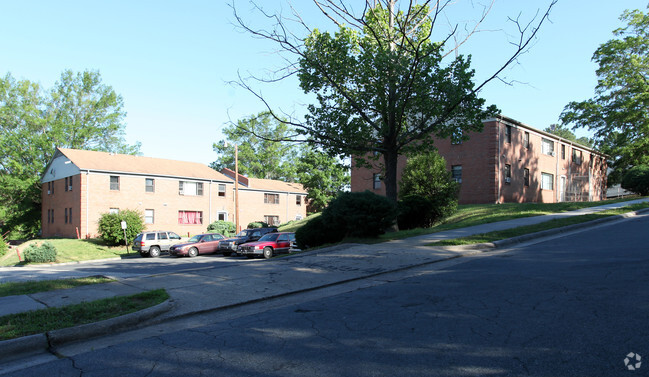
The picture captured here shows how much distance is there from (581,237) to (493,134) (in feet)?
62.2

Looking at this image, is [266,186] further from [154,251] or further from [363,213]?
[363,213]

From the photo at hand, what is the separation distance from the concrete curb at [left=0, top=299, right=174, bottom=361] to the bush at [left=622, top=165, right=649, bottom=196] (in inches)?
1412

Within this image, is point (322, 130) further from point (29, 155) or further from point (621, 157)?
point (29, 155)

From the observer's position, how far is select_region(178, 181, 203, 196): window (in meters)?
40.6

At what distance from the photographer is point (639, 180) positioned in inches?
1219

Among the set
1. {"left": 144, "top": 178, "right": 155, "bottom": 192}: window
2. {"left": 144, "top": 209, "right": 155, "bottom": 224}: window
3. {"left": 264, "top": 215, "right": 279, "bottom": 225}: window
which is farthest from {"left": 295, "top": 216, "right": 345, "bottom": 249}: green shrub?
{"left": 264, "top": 215, "right": 279, "bottom": 225}: window

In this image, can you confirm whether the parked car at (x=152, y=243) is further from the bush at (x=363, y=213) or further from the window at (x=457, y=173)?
the window at (x=457, y=173)

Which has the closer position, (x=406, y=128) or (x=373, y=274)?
(x=373, y=274)

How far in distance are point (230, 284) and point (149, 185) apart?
33.3 meters

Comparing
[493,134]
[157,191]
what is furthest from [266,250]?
[157,191]

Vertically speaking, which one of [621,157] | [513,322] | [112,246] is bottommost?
[112,246]

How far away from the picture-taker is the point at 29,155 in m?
47.5

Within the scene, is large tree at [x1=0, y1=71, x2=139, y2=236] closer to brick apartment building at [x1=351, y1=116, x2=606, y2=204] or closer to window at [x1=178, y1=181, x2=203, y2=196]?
window at [x1=178, y1=181, x2=203, y2=196]

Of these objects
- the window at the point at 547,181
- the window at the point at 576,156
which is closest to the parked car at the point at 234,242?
the window at the point at 547,181
